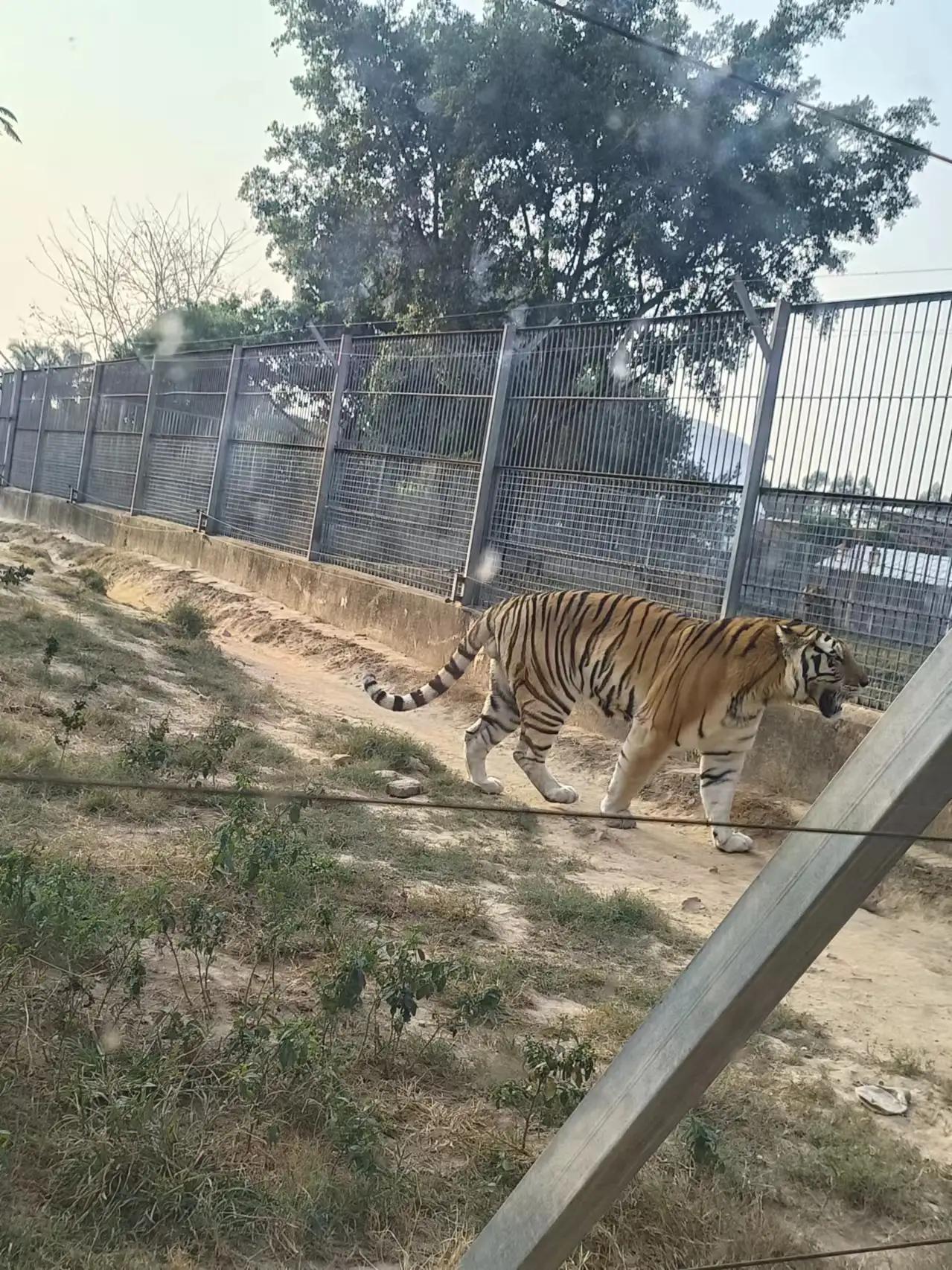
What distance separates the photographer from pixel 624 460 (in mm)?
7680

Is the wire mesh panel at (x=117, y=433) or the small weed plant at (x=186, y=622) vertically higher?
the wire mesh panel at (x=117, y=433)

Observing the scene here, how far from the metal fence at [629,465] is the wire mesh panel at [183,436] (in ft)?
1.66

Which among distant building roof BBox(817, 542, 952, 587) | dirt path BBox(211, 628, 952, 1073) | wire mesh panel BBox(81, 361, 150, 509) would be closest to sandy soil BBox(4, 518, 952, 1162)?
dirt path BBox(211, 628, 952, 1073)

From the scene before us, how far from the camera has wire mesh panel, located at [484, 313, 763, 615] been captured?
6980mm

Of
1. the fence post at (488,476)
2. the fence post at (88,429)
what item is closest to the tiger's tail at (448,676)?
the fence post at (488,476)

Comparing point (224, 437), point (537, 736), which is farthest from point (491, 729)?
point (224, 437)

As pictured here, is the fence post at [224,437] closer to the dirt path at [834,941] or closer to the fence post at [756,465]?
the dirt path at [834,941]

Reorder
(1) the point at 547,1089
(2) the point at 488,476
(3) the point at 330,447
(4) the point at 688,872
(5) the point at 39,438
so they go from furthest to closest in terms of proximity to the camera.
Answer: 1. (5) the point at 39,438
2. (3) the point at 330,447
3. (2) the point at 488,476
4. (4) the point at 688,872
5. (1) the point at 547,1089

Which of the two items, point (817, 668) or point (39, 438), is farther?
point (39, 438)

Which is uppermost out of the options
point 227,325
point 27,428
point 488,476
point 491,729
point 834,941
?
point 227,325

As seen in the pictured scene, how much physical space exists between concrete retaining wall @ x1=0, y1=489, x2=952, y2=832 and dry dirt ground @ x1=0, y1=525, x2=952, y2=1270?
0.59 feet

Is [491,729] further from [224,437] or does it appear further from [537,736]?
[224,437]

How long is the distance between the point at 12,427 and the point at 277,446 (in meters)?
11.6

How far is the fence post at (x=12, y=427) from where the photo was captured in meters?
21.4
